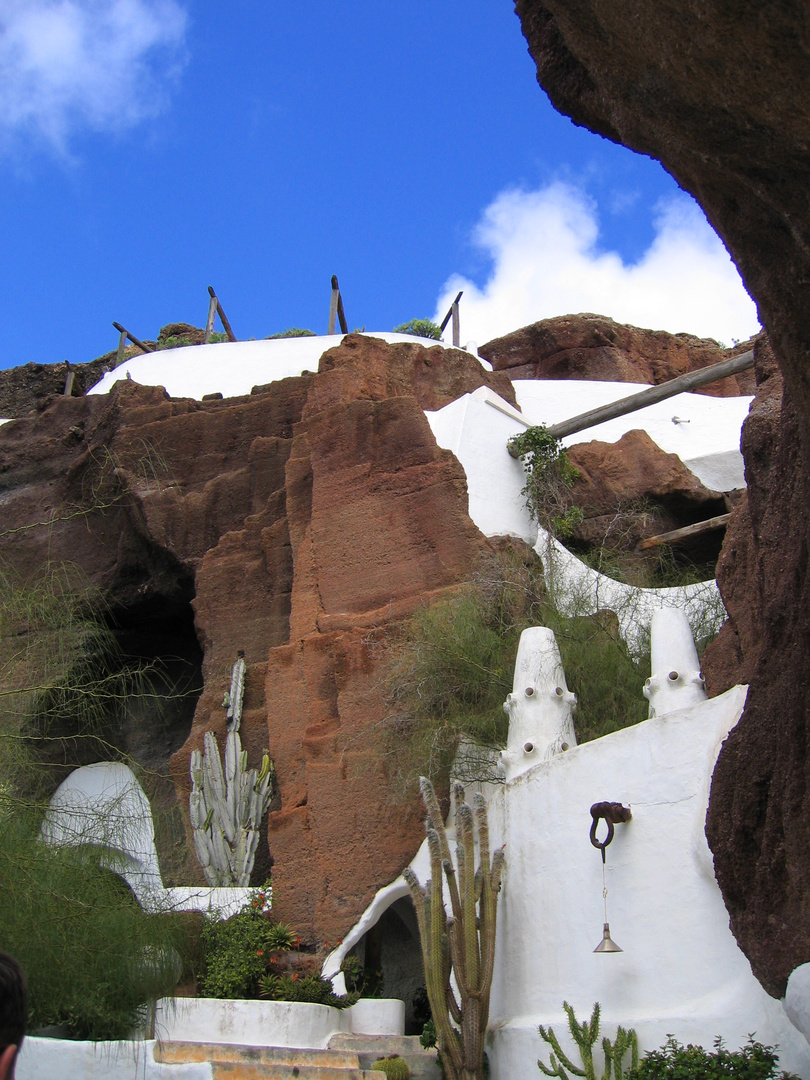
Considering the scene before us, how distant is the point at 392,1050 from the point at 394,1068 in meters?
0.62

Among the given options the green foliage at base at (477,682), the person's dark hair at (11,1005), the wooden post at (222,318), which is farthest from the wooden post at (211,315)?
the person's dark hair at (11,1005)

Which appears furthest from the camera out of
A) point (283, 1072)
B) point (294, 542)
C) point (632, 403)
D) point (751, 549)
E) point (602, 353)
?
point (602, 353)

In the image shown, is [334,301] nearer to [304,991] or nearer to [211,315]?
[211,315]

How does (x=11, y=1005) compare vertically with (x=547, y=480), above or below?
below

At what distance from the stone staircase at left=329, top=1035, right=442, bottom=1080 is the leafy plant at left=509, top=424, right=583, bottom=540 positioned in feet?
20.8

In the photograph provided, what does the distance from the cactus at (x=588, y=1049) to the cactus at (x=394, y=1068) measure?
4.11 feet

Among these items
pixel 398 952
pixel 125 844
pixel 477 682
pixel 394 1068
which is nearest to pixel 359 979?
pixel 398 952

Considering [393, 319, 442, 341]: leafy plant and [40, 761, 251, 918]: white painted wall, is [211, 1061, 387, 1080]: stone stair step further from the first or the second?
[393, 319, 442, 341]: leafy plant

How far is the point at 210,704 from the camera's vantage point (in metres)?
13.1

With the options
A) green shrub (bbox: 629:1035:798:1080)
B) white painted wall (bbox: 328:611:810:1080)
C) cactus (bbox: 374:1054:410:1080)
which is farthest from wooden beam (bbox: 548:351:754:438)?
green shrub (bbox: 629:1035:798:1080)

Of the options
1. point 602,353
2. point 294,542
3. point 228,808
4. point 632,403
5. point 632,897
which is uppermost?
point 602,353

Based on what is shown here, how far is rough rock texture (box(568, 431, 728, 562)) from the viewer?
1420 centimetres

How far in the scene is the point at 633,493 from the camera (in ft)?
48.1

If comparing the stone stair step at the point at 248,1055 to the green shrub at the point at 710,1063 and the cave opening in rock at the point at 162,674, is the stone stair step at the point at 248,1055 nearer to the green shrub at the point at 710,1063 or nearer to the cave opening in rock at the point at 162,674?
the green shrub at the point at 710,1063
